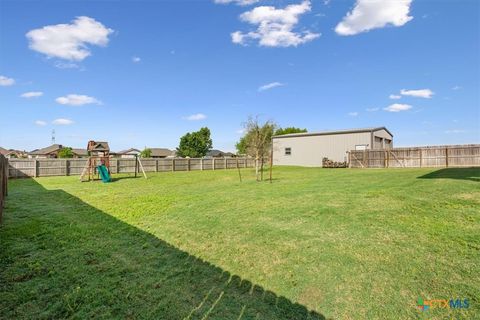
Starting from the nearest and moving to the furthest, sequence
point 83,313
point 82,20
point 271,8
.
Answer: point 83,313 → point 82,20 → point 271,8

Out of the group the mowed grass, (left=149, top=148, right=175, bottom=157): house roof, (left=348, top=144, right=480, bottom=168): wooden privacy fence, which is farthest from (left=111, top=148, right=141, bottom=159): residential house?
(left=348, top=144, right=480, bottom=168): wooden privacy fence

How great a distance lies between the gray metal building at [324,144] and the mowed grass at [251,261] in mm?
18922

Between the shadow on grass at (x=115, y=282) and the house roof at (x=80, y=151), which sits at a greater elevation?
the house roof at (x=80, y=151)

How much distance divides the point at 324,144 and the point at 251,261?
24787 millimetres

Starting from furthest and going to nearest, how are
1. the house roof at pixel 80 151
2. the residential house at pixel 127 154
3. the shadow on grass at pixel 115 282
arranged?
the house roof at pixel 80 151, the residential house at pixel 127 154, the shadow on grass at pixel 115 282

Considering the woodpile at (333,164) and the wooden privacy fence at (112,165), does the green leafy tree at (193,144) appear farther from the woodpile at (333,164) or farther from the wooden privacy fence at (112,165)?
the woodpile at (333,164)

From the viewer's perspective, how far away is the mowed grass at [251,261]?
109 inches

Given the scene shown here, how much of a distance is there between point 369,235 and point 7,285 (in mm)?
5222

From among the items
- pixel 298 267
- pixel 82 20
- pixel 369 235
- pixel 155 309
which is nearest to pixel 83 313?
pixel 155 309

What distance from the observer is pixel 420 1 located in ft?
34.6

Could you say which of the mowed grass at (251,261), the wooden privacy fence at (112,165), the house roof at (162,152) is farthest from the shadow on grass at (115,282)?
the house roof at (162,152)

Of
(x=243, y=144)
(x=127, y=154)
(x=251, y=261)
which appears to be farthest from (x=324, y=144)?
(x=251, y=261)

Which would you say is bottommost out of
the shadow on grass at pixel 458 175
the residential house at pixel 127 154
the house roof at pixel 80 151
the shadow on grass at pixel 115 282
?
the shadow on grass at pixel 115 282

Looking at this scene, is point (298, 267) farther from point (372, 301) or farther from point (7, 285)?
point (7, 285)
